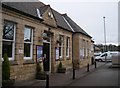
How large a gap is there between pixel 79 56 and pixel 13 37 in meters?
14.2

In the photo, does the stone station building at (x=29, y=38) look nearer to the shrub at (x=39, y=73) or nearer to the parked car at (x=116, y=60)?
the shrub at (x=39, y=73)

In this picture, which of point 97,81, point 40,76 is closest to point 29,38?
point 40,76

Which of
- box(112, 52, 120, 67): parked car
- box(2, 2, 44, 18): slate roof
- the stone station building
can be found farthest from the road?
box(112, 52, 120, 67): parked car

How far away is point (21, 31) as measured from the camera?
45.9 feet

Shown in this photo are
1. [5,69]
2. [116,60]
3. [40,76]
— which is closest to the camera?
[5,69]

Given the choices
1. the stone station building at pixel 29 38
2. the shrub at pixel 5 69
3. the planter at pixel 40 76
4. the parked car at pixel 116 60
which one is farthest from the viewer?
the parked car at pixel 116 60

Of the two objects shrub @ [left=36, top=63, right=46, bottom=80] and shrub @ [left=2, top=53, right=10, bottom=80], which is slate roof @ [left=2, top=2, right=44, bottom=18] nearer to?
shrub @ [left=2, top=53, right=10, bottom=80]

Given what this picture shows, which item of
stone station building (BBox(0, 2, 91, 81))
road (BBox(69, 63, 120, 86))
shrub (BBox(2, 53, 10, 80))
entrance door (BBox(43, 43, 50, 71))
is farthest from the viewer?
entrance door (BBox(43, 43, 50, 71))

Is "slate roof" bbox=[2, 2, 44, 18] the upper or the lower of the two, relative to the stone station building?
upper

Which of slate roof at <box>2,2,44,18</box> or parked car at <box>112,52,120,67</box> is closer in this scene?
slate roof at <box>2,2,44,18</box>

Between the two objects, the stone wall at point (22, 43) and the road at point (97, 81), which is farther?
the road at point (97, 81)

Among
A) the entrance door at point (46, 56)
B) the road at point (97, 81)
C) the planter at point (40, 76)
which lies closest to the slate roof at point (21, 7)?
the entrance door at point (46, 56)

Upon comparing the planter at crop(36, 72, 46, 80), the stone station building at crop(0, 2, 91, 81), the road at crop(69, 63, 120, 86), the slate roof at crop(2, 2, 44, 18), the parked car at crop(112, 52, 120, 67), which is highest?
the slate roof at crop(2, 2, 44, 18)

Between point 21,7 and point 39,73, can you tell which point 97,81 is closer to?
point 39,73
